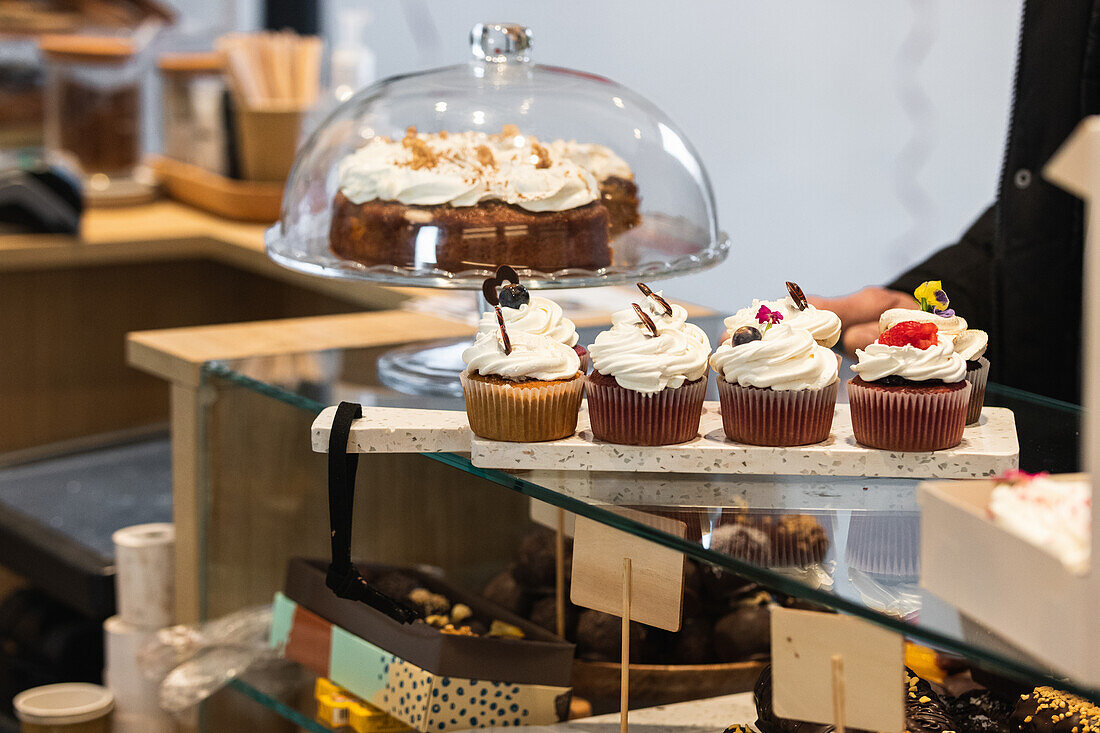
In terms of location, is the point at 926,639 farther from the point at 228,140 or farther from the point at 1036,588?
the point at 228,140

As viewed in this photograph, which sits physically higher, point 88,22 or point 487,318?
point 88,22

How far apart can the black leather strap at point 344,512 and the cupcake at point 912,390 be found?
1.17 feet

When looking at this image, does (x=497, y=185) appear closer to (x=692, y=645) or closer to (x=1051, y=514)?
(x=692, y=645)

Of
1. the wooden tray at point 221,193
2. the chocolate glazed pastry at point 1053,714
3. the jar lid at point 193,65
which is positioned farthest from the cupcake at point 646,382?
the jar lid at point 193,65

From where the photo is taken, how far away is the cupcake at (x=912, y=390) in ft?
2.71

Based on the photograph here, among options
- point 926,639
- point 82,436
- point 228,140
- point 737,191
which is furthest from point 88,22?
point 926,639

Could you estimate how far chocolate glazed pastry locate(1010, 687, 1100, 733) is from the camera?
0.89 metres

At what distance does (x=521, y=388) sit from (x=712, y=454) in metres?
0.14

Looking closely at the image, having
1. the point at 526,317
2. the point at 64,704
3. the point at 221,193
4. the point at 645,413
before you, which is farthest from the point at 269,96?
the point at 645,413

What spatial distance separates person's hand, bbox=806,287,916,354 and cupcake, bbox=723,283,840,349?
17 centimetres

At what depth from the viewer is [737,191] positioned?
85.7 inches

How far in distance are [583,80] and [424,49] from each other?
4.73 ft

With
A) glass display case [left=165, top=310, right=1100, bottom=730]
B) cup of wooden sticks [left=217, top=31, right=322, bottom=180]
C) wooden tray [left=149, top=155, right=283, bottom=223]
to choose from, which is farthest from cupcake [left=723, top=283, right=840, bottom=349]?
cup of wooden sticks [left=217, top=31, right=322, bottom=180]

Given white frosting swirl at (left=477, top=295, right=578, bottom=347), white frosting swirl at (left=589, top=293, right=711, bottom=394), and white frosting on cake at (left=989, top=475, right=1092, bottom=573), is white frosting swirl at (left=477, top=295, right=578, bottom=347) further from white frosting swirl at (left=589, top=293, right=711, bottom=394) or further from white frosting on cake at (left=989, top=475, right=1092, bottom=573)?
white frosting on cake at (left=989, top=475, right=1092, bottom=573)
